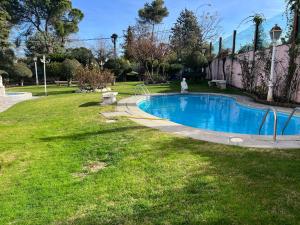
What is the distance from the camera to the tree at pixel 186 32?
94.4ft

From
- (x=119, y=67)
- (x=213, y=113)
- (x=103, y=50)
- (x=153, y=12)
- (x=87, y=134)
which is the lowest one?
(x=213, y=113)

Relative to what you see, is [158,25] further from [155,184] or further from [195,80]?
[155,184]

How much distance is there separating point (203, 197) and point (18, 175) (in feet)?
8.73

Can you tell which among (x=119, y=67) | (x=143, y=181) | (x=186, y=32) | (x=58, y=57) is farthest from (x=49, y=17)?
(x=143, y=181)

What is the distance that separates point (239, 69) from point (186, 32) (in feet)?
45.6

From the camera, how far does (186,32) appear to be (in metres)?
29.3

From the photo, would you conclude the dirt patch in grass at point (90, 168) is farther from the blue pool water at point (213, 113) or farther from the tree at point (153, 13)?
the tree at point (153, 13)

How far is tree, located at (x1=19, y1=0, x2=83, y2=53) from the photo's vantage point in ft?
104

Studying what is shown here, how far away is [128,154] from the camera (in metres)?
4.84

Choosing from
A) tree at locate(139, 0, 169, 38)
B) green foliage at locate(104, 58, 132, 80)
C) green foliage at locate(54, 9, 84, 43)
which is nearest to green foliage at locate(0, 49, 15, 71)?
green foliage at locate(104, 58, 132, 80)

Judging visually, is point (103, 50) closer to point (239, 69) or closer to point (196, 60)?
point (196, 60)

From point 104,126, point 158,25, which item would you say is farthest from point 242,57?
point 158,25

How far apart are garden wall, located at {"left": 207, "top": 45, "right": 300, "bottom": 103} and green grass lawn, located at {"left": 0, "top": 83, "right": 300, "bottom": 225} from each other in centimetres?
755

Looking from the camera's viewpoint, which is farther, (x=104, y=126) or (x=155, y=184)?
(x=104, y=126)
